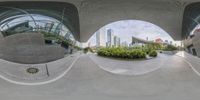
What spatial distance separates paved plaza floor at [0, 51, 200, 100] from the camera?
5.72 meters

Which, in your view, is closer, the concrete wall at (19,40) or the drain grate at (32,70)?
the concrete wall at (19,40)

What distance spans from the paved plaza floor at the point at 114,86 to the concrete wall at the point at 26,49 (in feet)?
1.97

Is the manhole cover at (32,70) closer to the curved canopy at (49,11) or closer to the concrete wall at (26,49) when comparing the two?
the concrete wall at (26,49)

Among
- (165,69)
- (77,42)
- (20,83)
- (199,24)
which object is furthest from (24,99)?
(165,69)

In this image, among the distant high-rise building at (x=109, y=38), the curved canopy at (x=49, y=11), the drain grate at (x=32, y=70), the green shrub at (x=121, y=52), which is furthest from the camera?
the drain grate at (x=32, y=70)

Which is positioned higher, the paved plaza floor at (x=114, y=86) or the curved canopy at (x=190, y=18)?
the curved canopy at (x=190, y=18)

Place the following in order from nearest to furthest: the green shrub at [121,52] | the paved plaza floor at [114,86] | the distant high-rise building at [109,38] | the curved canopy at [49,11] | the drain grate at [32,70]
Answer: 1. the paved plaza floor at [114,86]
2. the distant high-rise building at [109,38]
3. the curved canopy at [49,11]
4. the green shrub at [121,52]
5. the drain grate at [32,70]

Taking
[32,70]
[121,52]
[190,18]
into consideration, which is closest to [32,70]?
[32,70]

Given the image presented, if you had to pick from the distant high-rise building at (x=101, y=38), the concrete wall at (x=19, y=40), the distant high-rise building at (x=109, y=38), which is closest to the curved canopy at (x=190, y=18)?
the distant high-rise building at (x=109, y=38)

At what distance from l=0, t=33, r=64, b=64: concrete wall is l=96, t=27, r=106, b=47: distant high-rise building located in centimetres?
101

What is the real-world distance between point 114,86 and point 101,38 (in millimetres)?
1073

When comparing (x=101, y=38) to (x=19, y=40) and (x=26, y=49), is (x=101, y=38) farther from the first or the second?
(x=19, y=40)

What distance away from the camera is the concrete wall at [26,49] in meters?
6.72

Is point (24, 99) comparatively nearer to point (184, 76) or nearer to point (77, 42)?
point (77, 42)
